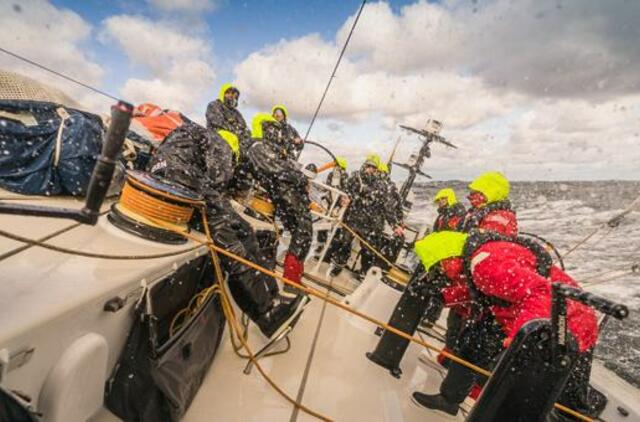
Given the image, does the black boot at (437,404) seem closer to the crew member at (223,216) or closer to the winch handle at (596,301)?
the crew member at (223,216)

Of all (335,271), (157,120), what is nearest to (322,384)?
(335,271)

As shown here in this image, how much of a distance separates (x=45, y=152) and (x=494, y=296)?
3.00 metres

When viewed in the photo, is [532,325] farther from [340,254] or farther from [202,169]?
[340,254]

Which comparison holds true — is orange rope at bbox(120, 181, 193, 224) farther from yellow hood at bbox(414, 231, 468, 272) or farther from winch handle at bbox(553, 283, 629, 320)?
winch handle at bbox(553, 283, 629, 320)

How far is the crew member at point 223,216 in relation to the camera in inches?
99.3

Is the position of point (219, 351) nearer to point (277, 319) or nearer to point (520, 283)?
point (277, 319)

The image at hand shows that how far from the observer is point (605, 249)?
15.0 metres

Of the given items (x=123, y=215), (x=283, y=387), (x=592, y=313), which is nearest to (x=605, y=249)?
(x=592, y=313)

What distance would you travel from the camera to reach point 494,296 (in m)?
2.25

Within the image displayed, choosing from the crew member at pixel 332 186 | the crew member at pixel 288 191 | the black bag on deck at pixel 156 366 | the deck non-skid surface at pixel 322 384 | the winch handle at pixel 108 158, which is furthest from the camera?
the crew member at pixel 332 186

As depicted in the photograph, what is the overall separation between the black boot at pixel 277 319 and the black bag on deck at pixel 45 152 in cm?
154

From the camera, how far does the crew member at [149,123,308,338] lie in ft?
8.28

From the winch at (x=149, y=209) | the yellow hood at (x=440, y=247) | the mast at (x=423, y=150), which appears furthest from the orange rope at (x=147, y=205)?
the mast at (x=423, y=150)

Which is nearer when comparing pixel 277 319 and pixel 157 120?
pixel 277 319
